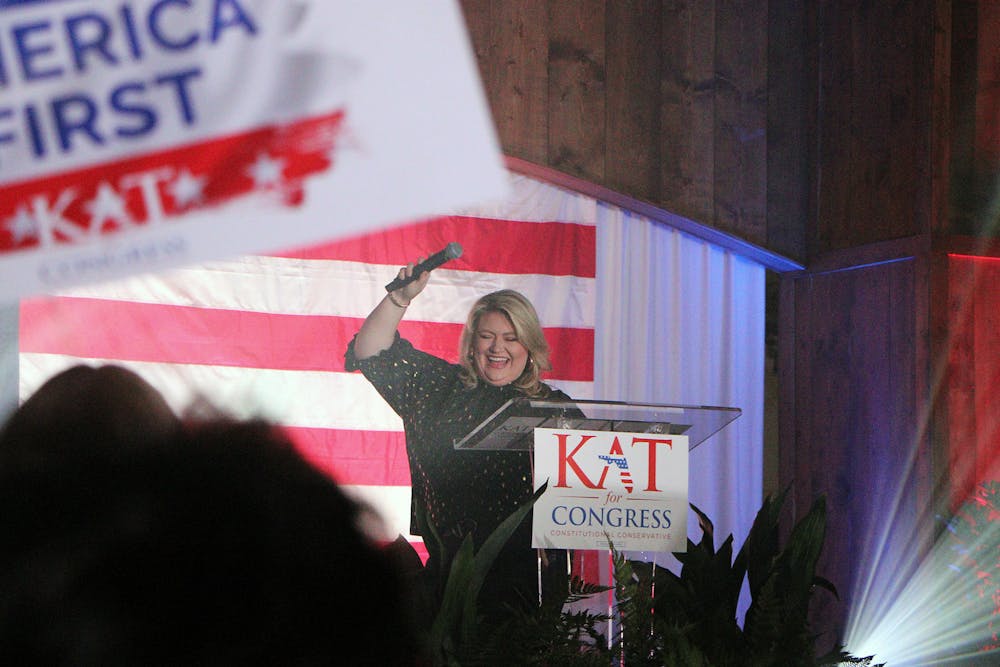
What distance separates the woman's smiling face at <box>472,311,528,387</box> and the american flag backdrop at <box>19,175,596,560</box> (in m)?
0.14

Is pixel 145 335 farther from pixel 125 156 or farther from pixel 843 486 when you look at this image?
pixel 843 486

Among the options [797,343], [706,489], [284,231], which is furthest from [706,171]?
[284,231]

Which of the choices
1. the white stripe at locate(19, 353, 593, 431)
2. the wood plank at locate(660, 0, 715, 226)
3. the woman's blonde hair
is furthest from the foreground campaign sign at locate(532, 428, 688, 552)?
the wood plank at locate(660, 0, 715, 226)

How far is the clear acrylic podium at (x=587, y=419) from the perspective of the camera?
2.07m

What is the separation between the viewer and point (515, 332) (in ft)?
12.8

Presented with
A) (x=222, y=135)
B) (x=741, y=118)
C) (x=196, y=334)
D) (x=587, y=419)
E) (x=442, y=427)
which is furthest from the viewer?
(x=741, y=118)

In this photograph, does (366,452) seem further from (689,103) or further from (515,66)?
(689,103)

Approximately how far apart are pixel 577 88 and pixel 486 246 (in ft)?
2.48

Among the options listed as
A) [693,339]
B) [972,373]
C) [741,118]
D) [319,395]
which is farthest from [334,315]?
[972,373]

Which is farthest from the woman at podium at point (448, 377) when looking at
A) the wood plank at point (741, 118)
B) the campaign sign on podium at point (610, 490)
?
the campaign sign on podium at point (610, 490)

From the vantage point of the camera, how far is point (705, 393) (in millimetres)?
4402

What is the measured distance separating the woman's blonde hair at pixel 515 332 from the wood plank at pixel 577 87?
59cm

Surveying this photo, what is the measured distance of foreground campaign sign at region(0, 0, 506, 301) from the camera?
279cm

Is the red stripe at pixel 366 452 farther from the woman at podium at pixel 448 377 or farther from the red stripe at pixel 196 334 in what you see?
the red stripe at pixel 196 334
